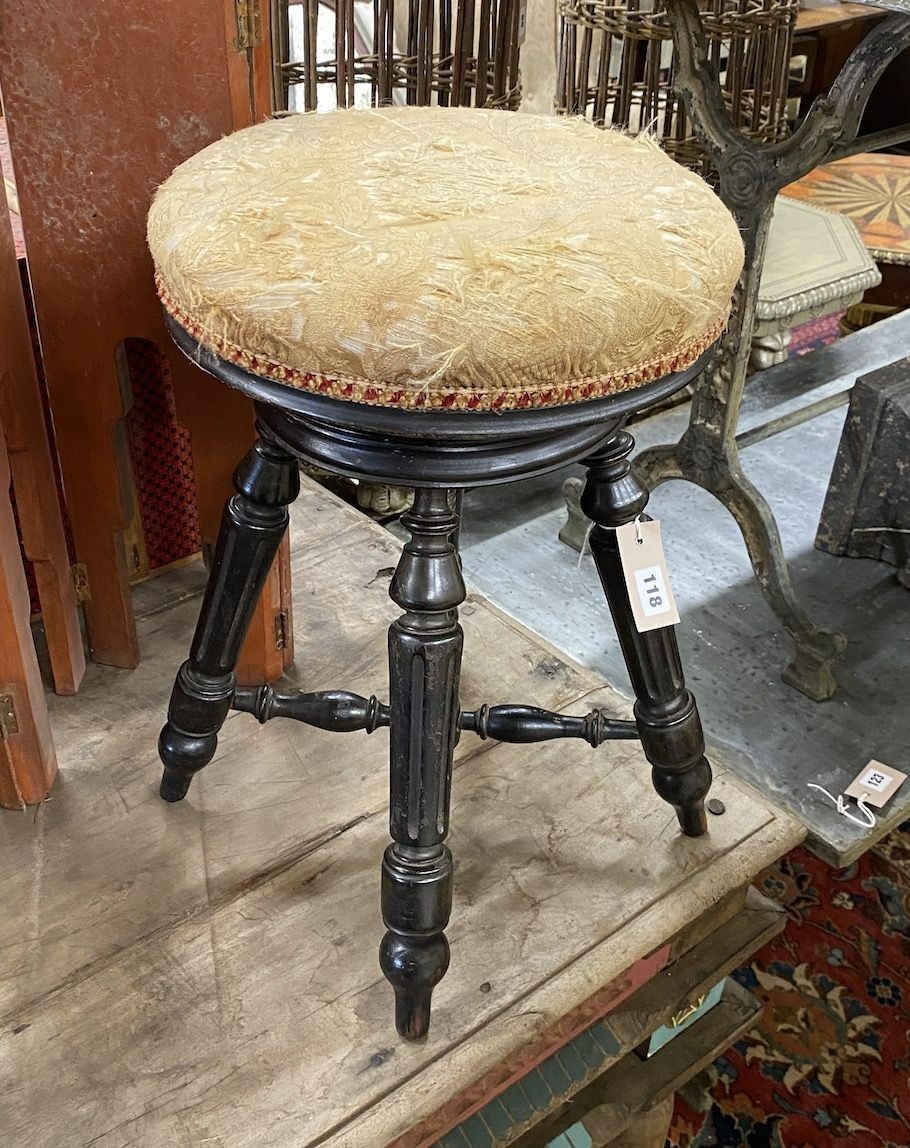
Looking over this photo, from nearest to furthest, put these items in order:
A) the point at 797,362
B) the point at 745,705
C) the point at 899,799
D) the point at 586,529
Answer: the point at 899,799, the point at 745,705, the point at 586,529, the point at 797,362

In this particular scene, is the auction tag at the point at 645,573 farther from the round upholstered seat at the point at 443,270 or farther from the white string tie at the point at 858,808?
the white string tie at the point at 858,808

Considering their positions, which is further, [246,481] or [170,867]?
[170,867]

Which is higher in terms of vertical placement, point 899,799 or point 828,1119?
point 899,799

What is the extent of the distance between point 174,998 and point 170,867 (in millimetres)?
136

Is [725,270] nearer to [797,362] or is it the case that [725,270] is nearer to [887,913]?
[887,913]

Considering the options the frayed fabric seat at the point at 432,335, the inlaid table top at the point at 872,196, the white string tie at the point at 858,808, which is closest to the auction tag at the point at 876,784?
the white string tie at the point at 858,808

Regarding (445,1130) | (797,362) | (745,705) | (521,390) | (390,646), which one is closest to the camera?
(521,390)

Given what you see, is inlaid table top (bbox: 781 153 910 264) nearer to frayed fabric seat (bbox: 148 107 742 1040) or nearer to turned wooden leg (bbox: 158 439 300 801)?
frayed fabric seat (bbox: 148 107 742 1040)

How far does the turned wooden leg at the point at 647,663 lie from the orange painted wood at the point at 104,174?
38 centimetres

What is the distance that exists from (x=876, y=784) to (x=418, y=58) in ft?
3.30

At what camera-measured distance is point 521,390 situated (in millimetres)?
642

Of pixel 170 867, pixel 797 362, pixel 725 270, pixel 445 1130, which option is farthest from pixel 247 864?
pixel 797 362

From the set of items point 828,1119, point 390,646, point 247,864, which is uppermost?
point 390,646

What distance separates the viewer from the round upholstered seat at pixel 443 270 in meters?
0.63
